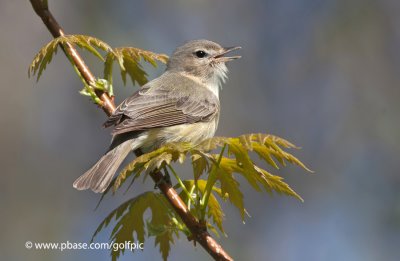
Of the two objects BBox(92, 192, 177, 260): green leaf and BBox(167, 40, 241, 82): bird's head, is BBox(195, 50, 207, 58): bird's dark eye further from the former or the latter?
BBox(92, 192, 177, 260): green leaf

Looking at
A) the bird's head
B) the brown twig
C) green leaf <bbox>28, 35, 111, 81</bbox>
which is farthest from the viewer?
the bird's head

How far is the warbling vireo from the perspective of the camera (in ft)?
10.5

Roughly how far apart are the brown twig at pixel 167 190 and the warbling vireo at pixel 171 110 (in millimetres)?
228

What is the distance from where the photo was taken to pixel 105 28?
6.99 meters

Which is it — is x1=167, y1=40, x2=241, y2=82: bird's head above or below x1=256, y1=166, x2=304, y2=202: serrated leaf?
above

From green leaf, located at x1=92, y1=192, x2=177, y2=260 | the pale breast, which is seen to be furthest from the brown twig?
the pale breast

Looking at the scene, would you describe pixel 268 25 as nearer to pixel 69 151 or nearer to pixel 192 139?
pixel 69 151

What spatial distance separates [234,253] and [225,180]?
13.2 ft

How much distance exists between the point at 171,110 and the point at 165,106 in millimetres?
44

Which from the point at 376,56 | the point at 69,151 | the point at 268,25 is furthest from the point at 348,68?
the point at 69,151

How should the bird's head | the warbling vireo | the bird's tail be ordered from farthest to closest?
the bird's head, the warbling vireo, the bird's tail

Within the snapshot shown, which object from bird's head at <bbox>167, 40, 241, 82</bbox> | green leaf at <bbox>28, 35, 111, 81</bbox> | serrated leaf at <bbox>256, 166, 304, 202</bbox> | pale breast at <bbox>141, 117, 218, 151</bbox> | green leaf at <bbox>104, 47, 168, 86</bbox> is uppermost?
green leaf at <bbox>28, 35, 111, 81</bbox>

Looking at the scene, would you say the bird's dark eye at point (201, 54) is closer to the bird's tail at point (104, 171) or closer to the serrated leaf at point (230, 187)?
the bird's tail at point (104, 171)

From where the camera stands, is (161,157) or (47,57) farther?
(47,57)
